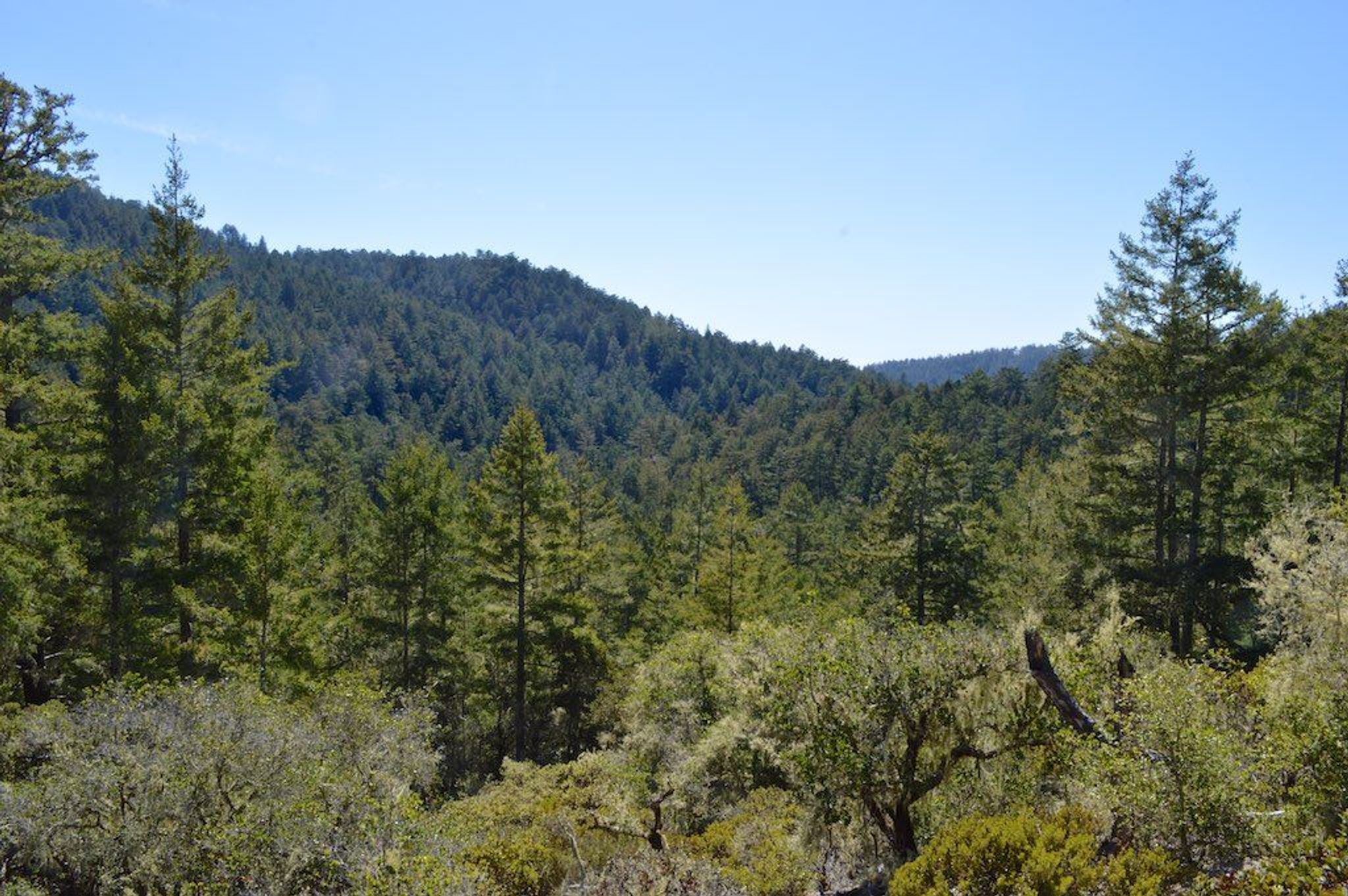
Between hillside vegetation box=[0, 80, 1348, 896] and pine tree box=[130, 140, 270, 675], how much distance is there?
10cm

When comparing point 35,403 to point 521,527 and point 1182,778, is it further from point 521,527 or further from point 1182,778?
point 1182,778

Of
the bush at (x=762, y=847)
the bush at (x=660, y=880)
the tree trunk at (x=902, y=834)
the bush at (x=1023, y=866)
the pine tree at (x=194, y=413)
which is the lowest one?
the bush at (x=762, y=847)

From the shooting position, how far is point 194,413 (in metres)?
16.6

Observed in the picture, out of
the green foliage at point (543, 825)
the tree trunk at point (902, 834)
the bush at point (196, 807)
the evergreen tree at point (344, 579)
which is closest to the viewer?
the bush at point (196, 807)

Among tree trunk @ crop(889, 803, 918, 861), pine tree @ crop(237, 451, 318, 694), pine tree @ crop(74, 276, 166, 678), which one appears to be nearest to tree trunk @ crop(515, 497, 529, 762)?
pine tree @ crop(237, 451, 318, 694)

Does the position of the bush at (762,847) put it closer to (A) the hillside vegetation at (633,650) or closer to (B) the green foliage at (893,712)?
(A) the hillside vegetation at (633,650)

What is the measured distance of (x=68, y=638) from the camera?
17.5m

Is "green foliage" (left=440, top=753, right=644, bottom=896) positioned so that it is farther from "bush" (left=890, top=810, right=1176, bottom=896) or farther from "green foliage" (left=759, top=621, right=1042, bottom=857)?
"bush" (left=890, top=810, right=1176, bottom=896)

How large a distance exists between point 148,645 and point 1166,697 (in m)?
18.1

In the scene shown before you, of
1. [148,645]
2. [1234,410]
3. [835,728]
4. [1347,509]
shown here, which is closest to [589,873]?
[835,728]

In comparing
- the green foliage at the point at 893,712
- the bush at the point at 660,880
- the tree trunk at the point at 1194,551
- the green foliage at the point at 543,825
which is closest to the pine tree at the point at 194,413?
the green foliage at the point at 543,825

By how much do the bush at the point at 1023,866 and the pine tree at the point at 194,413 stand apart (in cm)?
1562

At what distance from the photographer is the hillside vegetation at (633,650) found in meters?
8.62

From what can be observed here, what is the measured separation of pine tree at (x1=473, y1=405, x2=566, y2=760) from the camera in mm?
24656
